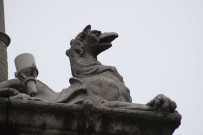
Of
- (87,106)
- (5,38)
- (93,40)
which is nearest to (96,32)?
(93,40)

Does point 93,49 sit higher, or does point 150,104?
point 93,49

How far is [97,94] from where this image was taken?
31.9 feet

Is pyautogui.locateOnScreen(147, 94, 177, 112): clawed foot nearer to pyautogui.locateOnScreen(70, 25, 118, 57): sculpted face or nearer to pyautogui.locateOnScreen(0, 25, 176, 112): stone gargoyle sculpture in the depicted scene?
pyautogui.locateOnScreen(0, 25, 176, 112): stone gargoyle sculpture

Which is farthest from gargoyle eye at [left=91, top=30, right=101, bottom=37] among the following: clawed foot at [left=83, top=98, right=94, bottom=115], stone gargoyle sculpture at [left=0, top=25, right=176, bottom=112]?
clawed foot at [left=83, top=98, right=94, bottom=115]

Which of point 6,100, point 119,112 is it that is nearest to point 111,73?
point 119,112

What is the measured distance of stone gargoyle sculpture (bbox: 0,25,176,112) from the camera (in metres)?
9.29

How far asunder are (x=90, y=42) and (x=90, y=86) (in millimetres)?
1171

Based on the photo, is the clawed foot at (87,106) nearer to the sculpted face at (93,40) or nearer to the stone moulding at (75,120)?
the stone moulding at (75,120)

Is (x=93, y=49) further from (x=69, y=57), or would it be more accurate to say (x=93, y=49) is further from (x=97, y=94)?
(x=97, y=94)

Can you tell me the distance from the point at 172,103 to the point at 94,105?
116 cm

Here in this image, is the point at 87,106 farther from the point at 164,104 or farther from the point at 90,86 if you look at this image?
the point at 164,104

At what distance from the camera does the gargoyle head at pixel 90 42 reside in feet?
34.9

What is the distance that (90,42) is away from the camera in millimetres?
10695

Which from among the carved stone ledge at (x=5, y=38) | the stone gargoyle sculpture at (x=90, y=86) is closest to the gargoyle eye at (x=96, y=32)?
the stone gargoyle sculpture at (x=90, y=86)
